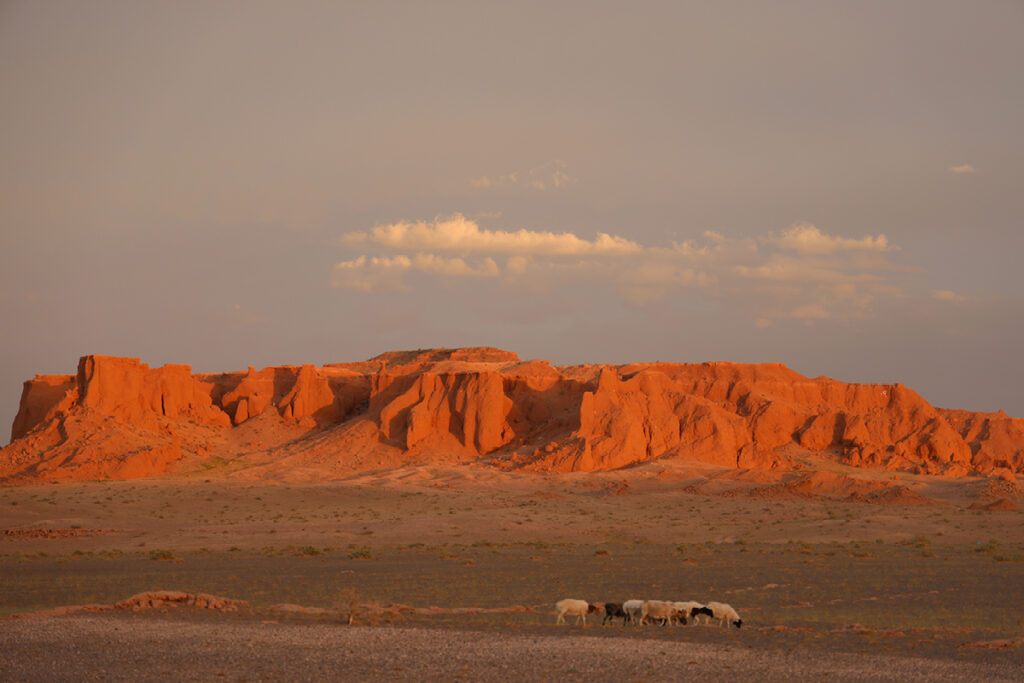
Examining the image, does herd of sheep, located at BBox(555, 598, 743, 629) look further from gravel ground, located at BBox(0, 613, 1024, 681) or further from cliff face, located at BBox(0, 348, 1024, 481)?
cliff face, located at BBox(0, 348, 1024, 481)

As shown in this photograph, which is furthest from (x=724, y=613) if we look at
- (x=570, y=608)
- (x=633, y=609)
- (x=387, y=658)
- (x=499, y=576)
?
(x=499, y=576)

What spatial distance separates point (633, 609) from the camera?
17.2 meters

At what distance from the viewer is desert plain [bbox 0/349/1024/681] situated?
14273 millimetres

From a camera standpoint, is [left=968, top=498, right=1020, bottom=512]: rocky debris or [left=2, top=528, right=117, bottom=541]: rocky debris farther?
[left=968, top=498, right=1020, bottom=512]: rocky debris

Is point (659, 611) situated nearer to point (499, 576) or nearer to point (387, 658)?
point (387, 658)

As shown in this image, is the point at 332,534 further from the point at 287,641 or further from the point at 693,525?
the point at 287,641

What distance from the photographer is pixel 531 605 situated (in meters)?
20.4

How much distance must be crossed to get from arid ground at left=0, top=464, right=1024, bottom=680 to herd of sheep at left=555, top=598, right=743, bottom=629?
0.32 meters

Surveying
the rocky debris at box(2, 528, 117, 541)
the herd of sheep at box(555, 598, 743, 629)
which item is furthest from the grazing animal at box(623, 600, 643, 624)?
the rocky debris at box(2, 528, 117, 541)

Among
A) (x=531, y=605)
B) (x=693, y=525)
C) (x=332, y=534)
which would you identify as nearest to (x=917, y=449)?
(x=693, y=525)

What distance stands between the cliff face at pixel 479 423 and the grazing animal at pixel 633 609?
45.6m

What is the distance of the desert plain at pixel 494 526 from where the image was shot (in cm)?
1427

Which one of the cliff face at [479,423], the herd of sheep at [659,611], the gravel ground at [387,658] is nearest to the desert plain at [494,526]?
the gravel ground at [387,658]

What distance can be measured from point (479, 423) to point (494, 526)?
29.7 metres
